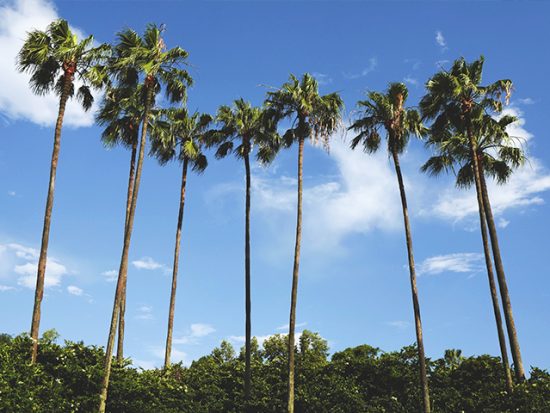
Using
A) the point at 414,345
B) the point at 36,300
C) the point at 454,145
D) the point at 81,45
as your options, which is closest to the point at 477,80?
the point at 454,145

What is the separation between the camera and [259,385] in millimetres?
29188

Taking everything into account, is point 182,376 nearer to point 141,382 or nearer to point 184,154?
point 141,382

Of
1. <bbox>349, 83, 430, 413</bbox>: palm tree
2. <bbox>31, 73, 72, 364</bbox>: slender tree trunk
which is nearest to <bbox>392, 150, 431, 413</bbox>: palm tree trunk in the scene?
<bbox>349, 83, 430, 413</bbox>: palm tree

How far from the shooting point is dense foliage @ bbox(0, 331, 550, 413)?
21312mm

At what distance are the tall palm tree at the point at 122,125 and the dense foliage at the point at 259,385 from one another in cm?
493

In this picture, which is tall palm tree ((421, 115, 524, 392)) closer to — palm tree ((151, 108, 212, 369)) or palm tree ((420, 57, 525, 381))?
palm tree ((420, 57, 525, 381))

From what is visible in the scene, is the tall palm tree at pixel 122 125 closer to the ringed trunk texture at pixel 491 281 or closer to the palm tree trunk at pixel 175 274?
the palm tree trunk at pixel 175 274

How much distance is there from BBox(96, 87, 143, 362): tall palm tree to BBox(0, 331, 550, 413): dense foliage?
4928 millimetres

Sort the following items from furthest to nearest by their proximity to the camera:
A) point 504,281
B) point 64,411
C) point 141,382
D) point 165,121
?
point 165,121 → point 504,281 → point 141,382 → point 64,411

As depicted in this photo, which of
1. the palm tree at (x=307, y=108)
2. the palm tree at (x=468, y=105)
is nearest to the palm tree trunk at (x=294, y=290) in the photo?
the palm tree at (x=307, y=108)

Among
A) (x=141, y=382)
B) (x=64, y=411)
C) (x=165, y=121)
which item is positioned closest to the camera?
(x=64, y=411)

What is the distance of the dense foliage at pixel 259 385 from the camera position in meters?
21.3

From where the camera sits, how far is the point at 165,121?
35906mm

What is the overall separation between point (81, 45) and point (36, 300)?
12123mm
